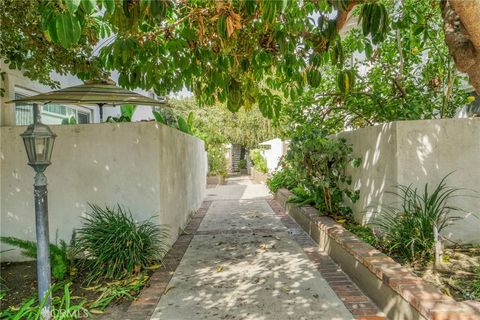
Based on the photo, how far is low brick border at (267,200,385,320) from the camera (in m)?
3.82

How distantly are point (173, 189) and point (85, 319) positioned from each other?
3269mm

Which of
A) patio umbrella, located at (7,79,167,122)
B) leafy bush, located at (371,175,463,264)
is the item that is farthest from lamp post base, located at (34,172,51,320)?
leafy bush, located at (371,175,463,264)

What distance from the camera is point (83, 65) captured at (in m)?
6.69

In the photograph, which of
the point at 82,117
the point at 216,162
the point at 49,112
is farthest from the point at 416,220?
the point at 216,162

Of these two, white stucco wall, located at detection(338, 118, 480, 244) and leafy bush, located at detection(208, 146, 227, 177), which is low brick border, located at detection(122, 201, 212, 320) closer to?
white stucco wall, located at detection(338, 118, 480, 244)

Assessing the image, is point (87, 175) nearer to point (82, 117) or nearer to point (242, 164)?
point (82, 117)

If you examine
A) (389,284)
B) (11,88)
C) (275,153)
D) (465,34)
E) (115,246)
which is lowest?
(389,284)

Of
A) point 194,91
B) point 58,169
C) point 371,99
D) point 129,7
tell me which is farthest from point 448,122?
point 58,169

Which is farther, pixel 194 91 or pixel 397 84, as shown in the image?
pixel 397 84

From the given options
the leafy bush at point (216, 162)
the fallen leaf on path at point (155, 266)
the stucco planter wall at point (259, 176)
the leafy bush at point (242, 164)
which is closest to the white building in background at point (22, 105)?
the fallen leaf on path at point (155, 266)

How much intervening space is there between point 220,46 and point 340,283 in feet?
11.8

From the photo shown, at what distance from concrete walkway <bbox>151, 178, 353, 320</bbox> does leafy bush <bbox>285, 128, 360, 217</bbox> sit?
114 centimetres

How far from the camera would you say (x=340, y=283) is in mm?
4656

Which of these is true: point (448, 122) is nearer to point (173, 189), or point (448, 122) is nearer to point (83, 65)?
point (173, 189)
